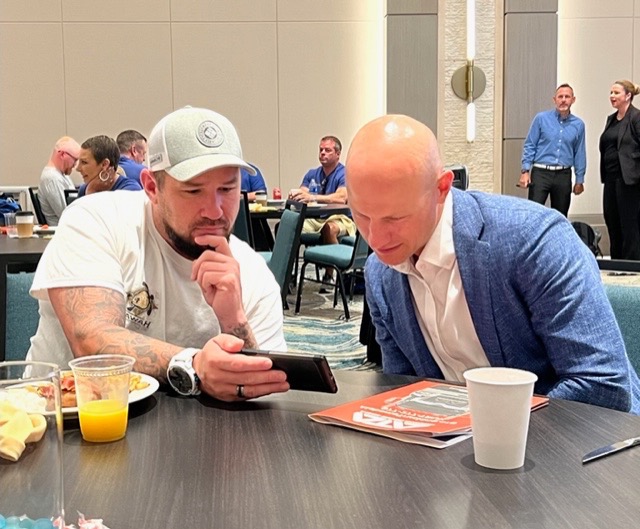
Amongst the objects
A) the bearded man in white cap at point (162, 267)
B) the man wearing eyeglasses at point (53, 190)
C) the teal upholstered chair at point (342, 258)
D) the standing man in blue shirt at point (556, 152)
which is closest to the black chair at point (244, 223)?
the teal upholstered chair at point (342, 258)

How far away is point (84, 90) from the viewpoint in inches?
350

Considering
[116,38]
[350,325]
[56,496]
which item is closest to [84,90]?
[116,38]

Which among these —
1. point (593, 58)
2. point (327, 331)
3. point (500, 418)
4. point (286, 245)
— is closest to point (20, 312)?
point (500, 418)

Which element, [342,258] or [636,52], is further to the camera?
[636,52]

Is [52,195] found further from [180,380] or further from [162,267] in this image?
[180,380]

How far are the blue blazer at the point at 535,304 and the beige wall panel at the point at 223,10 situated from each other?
7.85 meters

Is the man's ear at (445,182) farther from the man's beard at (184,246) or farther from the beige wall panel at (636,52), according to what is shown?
the beige wall panel at (636,52)

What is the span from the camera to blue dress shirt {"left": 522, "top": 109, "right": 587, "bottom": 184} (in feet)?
25.6

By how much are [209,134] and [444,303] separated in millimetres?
626

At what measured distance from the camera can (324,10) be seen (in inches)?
355

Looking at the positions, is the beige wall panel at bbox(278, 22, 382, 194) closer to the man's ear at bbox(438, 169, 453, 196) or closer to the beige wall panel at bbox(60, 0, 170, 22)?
the beige wall panel at bbox(60, 0, 170, 22)

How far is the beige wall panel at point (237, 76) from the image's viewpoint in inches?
352

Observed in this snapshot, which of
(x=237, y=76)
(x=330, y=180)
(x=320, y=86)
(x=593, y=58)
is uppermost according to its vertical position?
(x=593, y=58)

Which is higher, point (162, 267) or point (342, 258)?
point (162, 267)
